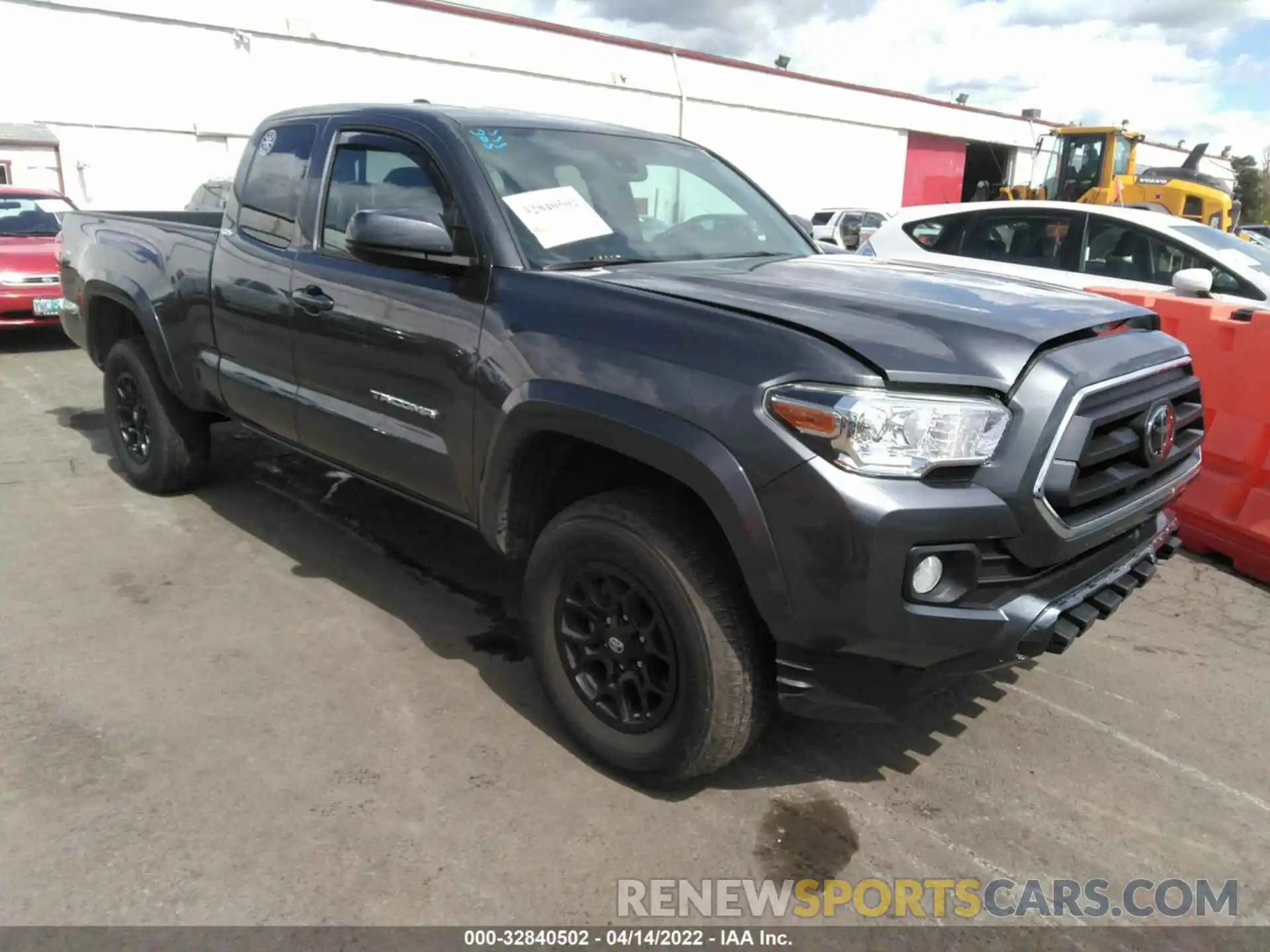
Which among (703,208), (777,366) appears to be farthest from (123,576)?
(777,366)

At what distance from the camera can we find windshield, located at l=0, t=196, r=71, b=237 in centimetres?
1044

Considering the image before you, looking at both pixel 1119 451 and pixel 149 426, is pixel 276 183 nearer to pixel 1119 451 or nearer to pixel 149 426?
pixel 149 426

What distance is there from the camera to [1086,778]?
3.05 m

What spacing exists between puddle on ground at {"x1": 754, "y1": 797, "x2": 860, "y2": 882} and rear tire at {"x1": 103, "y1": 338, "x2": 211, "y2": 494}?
3.86 metres

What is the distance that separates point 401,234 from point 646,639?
147 centimetres

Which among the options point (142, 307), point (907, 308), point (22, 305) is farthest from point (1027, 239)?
point (22, 305)

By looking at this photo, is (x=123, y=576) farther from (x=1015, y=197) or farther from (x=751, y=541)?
(x=1015, y=197)

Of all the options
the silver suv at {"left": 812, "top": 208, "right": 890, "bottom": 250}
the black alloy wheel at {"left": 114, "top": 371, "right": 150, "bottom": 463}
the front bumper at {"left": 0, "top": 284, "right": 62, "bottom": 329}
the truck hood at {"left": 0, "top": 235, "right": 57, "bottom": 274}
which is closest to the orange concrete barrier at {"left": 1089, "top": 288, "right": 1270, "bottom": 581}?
the black alloy wheel at {"left": 114, "top": 371, "right": 150, "bottom": 463}

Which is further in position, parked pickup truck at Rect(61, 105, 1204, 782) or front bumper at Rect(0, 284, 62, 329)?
front bumper at Rect(0, 284, 62, 329)

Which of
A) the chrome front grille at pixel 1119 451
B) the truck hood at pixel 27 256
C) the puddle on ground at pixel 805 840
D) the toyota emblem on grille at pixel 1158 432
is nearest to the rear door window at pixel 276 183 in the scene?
the puddle on ground at pixel 805 840

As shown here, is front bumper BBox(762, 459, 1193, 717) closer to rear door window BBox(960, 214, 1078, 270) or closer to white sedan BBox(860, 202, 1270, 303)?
white sedan BBox(860, 202, 1270, 303)

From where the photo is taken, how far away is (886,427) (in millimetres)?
2258

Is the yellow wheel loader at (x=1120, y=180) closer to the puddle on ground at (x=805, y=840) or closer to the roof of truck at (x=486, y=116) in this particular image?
the roof of truck at (x=486, y=116)

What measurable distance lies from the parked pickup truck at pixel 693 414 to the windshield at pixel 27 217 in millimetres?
8087
